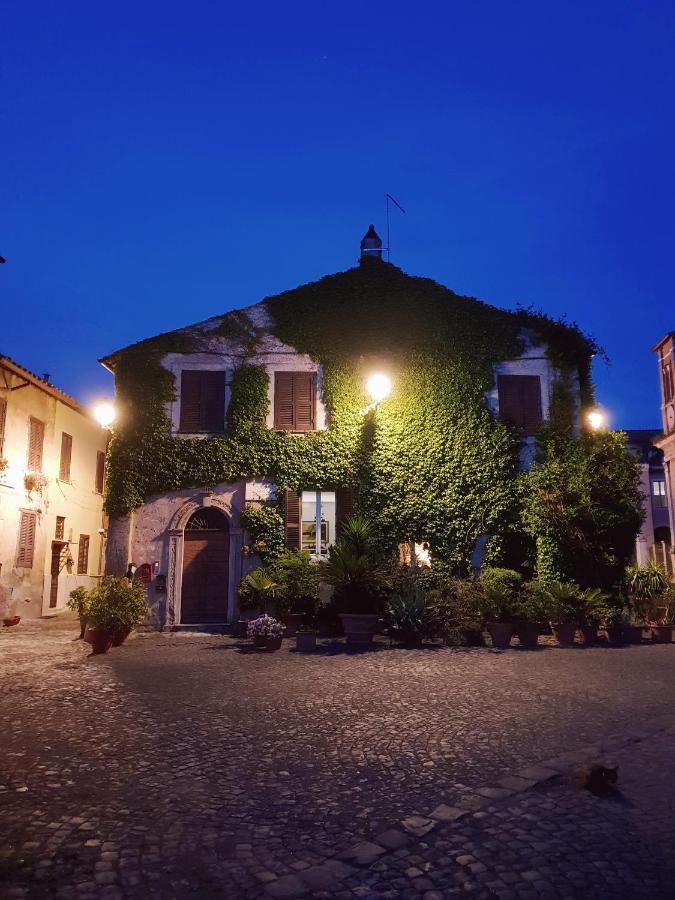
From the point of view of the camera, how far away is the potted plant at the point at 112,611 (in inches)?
458

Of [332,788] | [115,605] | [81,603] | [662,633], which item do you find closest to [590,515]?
[662,633]

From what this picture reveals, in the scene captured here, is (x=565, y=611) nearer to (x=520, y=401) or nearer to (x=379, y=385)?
(x=520, y=401)

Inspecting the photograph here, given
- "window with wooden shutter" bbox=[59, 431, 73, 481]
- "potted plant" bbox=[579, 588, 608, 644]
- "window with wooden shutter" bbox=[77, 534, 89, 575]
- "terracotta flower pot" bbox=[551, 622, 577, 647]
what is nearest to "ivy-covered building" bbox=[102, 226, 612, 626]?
"potted plant" bbox=[579, 588, 608, 644]

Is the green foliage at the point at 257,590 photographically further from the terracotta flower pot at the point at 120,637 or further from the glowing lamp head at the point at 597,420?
the glowing lamp head at the point at 597,420

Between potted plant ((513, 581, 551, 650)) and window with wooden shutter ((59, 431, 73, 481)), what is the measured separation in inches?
659

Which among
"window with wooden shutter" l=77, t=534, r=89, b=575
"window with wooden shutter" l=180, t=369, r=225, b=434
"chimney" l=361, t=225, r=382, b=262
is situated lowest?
"window with wooden shutter" l=77, t=534, r=89, b=575

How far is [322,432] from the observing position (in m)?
16.9

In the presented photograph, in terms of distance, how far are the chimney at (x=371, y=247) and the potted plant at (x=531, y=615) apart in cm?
1045

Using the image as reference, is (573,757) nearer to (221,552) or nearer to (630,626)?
(630,626)

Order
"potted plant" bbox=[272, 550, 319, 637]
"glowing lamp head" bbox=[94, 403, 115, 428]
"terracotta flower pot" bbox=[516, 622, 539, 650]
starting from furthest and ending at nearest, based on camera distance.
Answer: "glowing lamp head" bbox=[94, 403, 115, 428], "potted plant" bbox=[272, 550, 319, 637], "terracotta flower pot" bbox=[516, 622, 539, 650]

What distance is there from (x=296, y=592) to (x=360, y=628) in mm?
2307

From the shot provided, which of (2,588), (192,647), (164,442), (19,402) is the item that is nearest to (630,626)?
(192,647)

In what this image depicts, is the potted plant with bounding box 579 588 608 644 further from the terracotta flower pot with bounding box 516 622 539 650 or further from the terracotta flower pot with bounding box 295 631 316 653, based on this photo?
the terracotta flower pot with bounding box 295 631 316 653

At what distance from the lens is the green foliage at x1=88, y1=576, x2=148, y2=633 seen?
1167 centimetres
